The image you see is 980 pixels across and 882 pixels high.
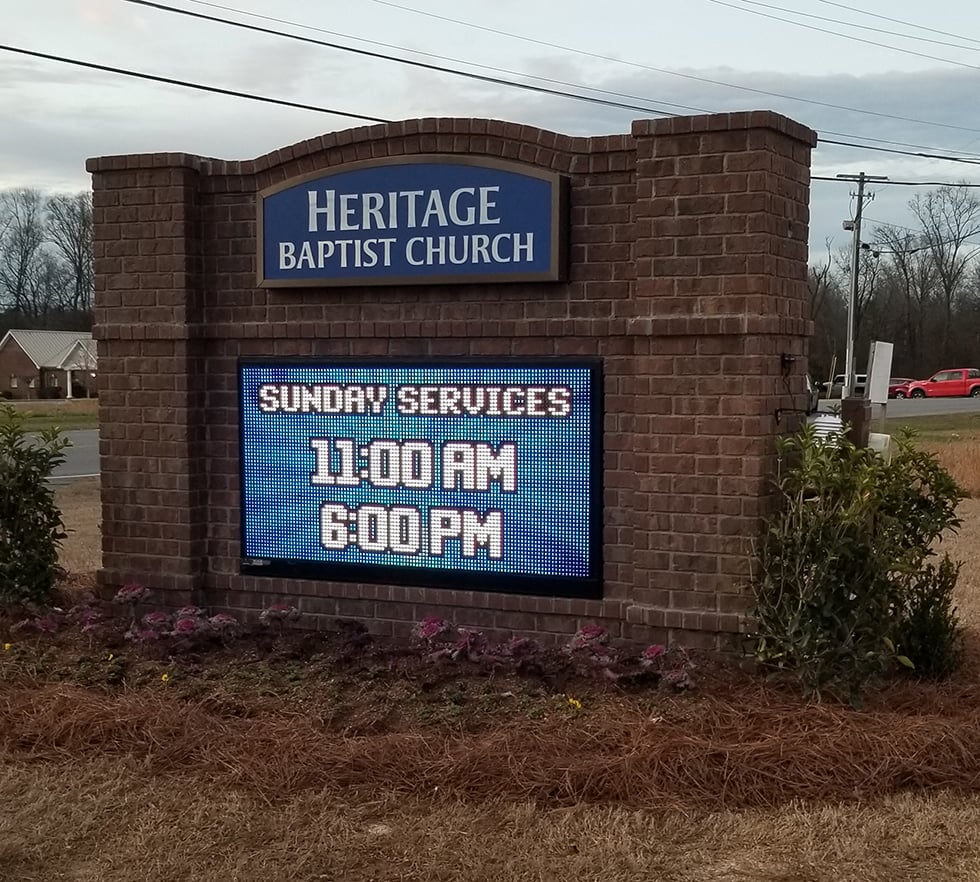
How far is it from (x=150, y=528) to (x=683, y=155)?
3679 millimetres

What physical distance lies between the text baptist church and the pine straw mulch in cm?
232

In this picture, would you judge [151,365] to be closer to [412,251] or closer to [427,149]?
[412,251]

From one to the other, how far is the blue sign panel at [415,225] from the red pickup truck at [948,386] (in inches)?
2049

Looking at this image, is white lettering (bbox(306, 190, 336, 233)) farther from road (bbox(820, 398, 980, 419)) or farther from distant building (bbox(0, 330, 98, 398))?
distant building (bbox(0, 330, 98, 398))

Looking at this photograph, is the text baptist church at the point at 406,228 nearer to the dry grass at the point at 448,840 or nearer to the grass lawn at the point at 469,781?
the grass lawn at the point at 469,781

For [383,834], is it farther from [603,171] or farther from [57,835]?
[603,171]

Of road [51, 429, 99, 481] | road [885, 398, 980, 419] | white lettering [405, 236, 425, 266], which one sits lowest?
road [51, 429, 99, 481]

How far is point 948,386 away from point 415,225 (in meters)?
52.8

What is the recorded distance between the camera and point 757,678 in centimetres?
522

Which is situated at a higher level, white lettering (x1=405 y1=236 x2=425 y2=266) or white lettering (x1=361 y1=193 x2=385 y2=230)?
white lettering (x1=361 y1=193 x2=385 y2=230)

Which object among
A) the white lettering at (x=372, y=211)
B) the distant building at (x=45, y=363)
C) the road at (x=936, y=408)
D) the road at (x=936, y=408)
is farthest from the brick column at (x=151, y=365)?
the distant building at (x=45, y=363)

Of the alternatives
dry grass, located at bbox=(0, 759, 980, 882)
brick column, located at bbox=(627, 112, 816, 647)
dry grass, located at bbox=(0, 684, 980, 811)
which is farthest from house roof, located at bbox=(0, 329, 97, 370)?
dry grass, located at bbox=(0, 759, 980, 882)

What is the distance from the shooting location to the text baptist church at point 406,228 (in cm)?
577

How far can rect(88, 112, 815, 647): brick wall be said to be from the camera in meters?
5.30
